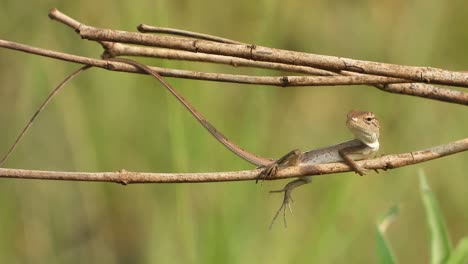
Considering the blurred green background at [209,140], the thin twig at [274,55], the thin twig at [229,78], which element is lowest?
the blurred green background at [209,140]

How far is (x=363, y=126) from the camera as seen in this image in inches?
103

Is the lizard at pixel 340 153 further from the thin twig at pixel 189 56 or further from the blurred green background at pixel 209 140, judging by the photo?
the thin twig at pixel 189 56

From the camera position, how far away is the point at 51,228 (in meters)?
A: 3.36

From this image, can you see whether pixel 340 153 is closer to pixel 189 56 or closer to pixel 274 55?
pixel 189 56

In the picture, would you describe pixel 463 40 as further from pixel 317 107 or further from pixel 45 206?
pixel 45 206

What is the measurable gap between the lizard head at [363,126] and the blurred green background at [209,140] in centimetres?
14

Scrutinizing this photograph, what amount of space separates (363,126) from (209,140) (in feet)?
2.18

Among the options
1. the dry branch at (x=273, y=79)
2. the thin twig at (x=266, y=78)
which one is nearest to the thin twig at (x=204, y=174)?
the dry branch at (x=273, y=79)

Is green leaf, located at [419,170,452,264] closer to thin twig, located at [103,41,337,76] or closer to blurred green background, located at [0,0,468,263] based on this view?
thin twig, located at [103,41,337,76]

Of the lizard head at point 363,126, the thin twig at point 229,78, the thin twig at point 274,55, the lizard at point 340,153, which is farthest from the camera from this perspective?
the lizard head at point 363,126

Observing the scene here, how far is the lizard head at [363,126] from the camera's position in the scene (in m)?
2.59

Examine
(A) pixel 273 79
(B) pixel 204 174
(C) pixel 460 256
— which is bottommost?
(C) pixel 460 256

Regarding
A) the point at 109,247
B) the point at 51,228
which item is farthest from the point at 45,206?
the point at 109,247

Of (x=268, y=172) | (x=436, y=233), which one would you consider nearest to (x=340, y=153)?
(x=436, y=233)
